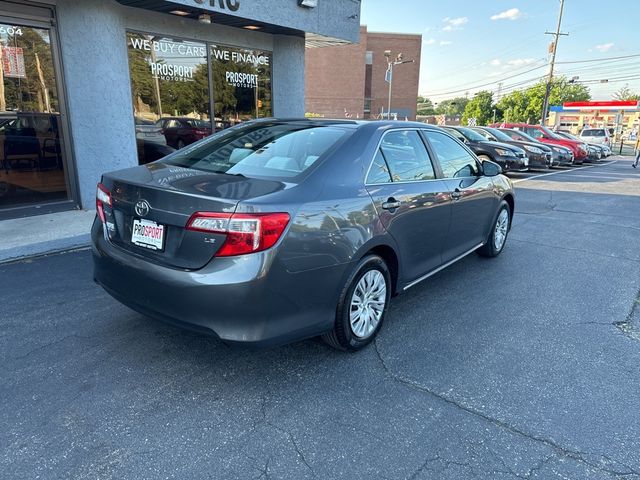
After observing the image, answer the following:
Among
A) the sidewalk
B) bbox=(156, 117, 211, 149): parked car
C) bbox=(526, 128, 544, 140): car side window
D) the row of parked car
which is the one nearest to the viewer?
the sidewalk

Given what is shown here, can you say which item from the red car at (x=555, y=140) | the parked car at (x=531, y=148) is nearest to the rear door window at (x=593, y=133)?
the red car at (x=555, y=140)

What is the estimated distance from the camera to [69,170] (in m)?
7.13

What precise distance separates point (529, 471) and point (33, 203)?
760cm

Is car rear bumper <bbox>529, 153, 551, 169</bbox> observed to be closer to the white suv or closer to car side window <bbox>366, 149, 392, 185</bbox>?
car side window <bbox>366, 149, 392, 185</bbox>

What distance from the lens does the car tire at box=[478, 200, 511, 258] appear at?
5430 mm

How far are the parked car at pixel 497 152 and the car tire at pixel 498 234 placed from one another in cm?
855

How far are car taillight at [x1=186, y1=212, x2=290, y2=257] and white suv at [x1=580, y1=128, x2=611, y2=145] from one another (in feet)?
110

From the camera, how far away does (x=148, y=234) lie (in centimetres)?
274

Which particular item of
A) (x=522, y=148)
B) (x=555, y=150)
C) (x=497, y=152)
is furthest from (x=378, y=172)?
(x=555, y=150)

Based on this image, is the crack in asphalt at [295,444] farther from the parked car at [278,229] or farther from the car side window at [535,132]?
the car side window at [535,132]

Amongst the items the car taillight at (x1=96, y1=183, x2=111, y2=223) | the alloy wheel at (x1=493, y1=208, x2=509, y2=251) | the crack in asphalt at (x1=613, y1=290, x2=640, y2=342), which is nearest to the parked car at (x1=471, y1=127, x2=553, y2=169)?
the alloy wheel at (x1=493, y1=208, x2=509, y2=251)

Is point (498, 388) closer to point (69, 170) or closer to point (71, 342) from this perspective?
point (71, 342)

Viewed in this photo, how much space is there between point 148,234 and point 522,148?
52.8ft

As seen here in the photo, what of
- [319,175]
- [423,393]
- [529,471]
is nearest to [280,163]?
[319,175]
